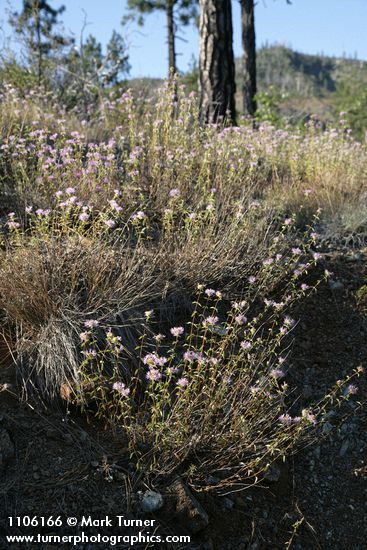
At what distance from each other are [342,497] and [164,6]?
644 inches

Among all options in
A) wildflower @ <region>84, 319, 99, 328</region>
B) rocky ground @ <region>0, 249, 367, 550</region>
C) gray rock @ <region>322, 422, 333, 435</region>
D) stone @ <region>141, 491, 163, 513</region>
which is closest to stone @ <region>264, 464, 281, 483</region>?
rocky ground @ <region>0, 249, 367, 550</region>

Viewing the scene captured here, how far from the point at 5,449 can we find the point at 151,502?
30.0 inches

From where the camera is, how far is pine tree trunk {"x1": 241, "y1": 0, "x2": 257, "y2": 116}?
39.5 ft

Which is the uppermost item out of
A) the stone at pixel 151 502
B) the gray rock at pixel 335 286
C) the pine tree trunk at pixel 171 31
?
the pine tree trunk at pixel 171 31

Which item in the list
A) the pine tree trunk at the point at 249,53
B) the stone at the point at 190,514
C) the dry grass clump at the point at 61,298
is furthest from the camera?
the pine tree trunk at the point at 249,53

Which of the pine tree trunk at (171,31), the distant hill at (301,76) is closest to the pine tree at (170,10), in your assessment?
Result: the pine tree trunk at (171,31)

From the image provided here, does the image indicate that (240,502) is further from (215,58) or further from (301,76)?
(301,76)

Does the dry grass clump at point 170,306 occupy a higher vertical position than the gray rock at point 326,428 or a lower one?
higher

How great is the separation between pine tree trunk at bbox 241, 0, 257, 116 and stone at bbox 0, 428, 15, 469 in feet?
34.4

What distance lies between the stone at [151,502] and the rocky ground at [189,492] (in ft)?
0.05

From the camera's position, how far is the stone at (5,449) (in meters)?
2.65

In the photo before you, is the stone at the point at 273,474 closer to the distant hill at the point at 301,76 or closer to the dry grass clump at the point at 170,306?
the dry grass clump at the point at 170,306

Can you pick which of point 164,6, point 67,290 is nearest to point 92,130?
point 67,290

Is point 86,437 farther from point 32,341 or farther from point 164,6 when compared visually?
point 164,6
